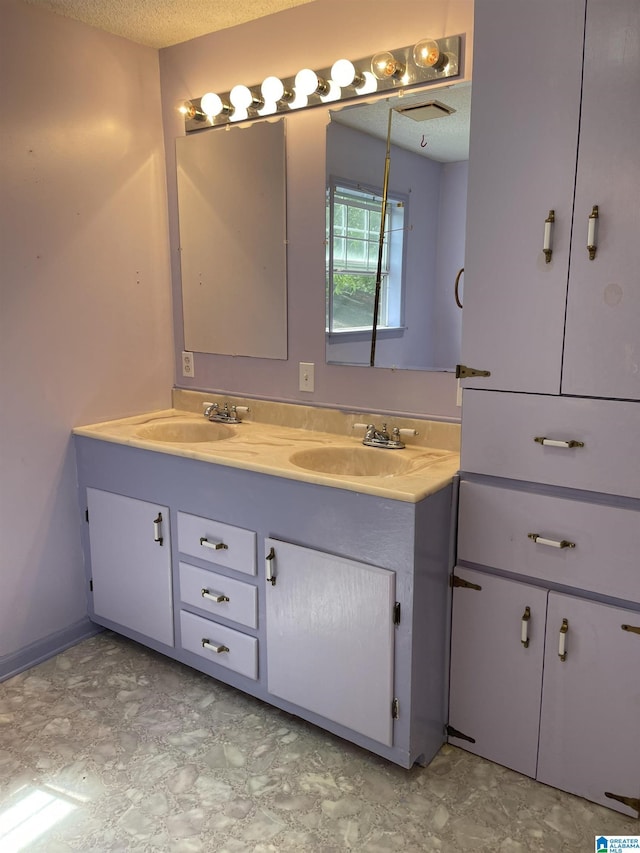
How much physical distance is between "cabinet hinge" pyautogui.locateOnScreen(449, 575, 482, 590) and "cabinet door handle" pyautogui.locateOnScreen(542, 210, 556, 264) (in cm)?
84

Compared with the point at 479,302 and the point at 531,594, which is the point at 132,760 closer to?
the point at 531,594

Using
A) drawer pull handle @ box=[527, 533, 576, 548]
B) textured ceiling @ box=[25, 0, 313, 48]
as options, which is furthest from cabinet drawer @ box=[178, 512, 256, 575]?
textured ceiling @ box=[25, 0, 313, 48]

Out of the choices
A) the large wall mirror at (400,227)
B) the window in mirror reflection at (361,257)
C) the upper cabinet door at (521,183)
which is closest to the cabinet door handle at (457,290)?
the large wall mirror at (400,227)

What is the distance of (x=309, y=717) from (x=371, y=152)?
5.67 feet

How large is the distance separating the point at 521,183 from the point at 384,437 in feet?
2.91

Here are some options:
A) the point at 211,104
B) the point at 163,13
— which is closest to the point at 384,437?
the point at 211,104

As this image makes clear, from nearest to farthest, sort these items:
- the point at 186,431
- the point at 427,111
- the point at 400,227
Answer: the point at 427,111
the point at 400,227
the point at 186,431

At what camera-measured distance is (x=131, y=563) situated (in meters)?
2.33

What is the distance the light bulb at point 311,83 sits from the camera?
6.93 feet

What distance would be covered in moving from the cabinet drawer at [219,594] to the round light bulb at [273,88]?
1.57 meters

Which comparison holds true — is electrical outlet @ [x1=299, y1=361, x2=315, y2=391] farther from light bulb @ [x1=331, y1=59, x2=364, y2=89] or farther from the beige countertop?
light bulb @ [x1=331, y1=59, x2=364, y2=89]

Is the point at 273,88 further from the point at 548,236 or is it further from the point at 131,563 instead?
the point at 131,563

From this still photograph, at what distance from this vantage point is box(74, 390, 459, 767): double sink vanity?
171 cm

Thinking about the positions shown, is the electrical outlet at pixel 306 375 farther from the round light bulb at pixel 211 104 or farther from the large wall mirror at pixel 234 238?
the round light bulb at pixel 211 104
